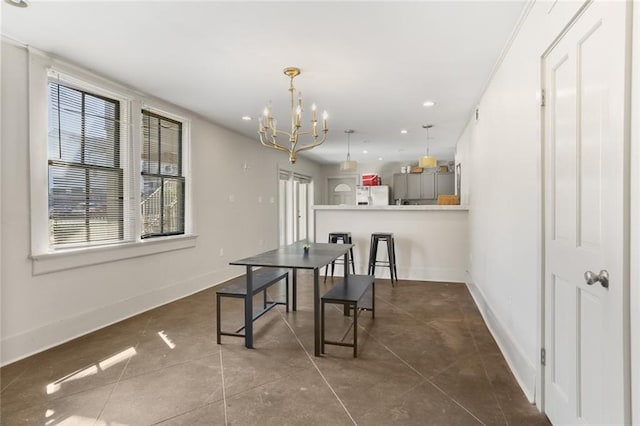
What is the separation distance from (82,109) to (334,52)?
8.16 feet

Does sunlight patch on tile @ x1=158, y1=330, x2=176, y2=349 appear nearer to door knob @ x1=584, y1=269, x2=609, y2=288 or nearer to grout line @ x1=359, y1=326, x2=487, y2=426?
grout line @ x1=359, y1=326, x2=487, y2=426

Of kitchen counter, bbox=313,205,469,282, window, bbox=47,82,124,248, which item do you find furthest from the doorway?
window, bbox=47,82,124,248

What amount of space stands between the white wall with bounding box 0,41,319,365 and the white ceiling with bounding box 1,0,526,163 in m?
0.65

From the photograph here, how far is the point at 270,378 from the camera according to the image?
239cm

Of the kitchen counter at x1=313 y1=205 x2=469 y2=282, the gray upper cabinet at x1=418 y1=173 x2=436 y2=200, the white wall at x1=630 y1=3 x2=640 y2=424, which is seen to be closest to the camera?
the white wall at x1=630 y1=3 x2=640 y2=424

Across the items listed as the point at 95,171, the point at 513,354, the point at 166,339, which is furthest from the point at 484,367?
the point at 95,171

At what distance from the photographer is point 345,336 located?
10.2ft

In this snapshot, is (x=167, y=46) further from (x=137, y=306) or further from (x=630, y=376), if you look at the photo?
(x=630, y=376)

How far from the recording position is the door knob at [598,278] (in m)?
1.32

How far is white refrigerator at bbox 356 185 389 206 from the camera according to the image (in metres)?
9.34

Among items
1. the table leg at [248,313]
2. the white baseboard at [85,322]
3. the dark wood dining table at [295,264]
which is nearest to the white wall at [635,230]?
the dark wood dining table at [295,264]

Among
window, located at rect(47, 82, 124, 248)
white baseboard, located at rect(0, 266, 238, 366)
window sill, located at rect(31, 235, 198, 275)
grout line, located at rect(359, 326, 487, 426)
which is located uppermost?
window, located at rect(47, 82, 124, 248)

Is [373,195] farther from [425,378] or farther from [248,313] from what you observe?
A: [425,378]

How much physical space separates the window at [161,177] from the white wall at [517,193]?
3777 millimetres
